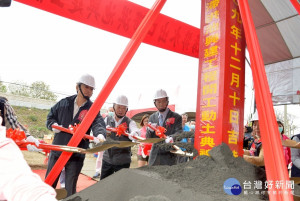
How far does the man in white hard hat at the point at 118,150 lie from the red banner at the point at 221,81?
115cm

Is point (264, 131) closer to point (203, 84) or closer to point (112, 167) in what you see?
point (203, 84)

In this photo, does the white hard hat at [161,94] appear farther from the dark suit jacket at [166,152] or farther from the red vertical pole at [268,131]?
the red vertical pole at [268,131]

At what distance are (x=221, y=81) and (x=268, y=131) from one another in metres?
0.63

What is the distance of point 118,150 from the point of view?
250 cm

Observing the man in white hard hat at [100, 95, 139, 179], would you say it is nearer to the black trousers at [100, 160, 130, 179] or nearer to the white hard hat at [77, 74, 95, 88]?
the black trousers at [100, 160, 130, 179]

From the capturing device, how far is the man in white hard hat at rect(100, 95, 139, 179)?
2471mm

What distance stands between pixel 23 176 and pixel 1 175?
5 cm

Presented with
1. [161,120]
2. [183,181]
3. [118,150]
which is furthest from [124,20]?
[183,181]

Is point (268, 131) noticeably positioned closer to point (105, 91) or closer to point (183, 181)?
point (183, 181)

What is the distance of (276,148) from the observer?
0.83 m

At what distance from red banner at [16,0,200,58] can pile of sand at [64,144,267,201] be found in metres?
1.86

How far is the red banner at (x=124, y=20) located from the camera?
2344mm

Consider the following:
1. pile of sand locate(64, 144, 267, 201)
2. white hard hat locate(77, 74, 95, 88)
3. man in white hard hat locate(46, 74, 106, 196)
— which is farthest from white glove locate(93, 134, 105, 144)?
pile of sand locate(64, 144, 267, 201)

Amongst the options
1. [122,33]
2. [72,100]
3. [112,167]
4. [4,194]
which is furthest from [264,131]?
[122,33]
